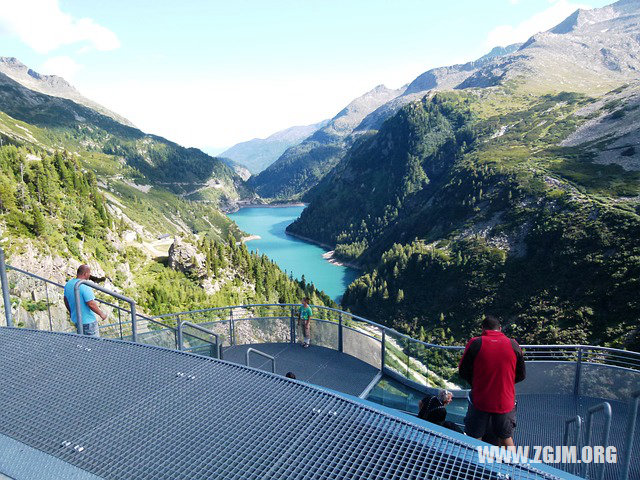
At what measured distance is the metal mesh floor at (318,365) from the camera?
918 cm

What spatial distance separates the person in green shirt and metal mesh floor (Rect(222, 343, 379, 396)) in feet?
0.75

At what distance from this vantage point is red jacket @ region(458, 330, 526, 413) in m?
5.32

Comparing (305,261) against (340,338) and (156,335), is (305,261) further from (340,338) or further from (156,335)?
(156,335)

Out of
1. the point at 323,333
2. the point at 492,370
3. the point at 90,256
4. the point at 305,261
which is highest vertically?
the point at 492,370

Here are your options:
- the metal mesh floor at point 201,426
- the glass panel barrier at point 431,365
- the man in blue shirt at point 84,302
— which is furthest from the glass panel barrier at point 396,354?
the man in blue shirt at point 84,302

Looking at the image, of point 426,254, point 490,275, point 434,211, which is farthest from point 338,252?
point 490,275

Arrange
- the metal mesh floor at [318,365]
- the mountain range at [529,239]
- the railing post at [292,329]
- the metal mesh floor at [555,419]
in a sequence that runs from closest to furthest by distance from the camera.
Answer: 1. the metal mesh floor at [555,419]
2. the metal mesh floor at [318,365]
3. the railing post at [292,329]
4. the mountain range at [529,239]

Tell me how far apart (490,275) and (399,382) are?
237 ft

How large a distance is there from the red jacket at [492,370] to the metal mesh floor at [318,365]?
3672 mm

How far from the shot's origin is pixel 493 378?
5.32 meters

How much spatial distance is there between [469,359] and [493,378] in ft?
1.21

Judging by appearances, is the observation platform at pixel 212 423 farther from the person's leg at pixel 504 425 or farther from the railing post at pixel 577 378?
the person's leg at pixel 504 425

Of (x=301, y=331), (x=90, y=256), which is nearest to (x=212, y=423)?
(x=301, y=331)

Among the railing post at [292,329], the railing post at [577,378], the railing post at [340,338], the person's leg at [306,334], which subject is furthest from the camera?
the railing post at [292,329]
